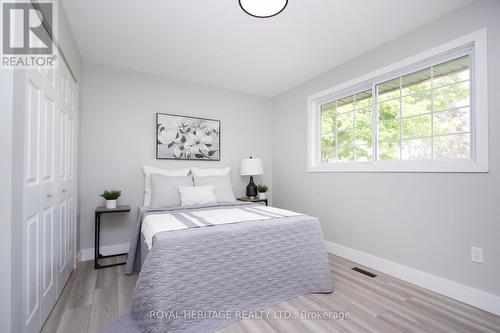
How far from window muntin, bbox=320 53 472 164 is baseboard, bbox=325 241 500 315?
43.6 inches

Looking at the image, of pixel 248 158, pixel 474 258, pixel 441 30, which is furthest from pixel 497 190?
pixel 248 158

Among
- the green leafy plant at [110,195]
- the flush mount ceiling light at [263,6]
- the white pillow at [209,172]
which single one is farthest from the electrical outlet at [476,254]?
the green leafy plant at [110,195]

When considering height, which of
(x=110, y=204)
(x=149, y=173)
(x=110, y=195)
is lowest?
(x=110, y=204)

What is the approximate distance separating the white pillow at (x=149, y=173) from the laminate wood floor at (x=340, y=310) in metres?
1.00

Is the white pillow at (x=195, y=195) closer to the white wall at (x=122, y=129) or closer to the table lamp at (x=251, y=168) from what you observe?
the white wall at (x=122, y=129)

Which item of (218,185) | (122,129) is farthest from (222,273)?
(122,129)

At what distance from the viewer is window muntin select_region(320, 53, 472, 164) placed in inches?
82.3

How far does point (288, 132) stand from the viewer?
3957mm

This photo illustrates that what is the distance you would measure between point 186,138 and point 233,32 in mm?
1686

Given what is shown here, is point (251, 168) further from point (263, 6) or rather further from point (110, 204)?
point (263, 6)

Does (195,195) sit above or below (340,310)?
above

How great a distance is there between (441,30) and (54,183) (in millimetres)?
3576

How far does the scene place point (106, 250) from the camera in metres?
2.96

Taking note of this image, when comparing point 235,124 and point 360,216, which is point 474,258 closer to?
point 360,216
